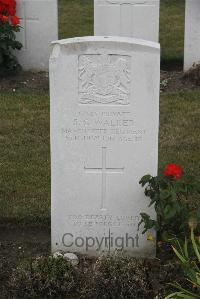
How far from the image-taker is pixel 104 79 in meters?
4.45

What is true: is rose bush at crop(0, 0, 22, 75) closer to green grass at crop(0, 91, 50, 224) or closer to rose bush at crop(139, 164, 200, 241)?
green grass at crop(0, 91, 50, 224)

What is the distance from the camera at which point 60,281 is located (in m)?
4.30

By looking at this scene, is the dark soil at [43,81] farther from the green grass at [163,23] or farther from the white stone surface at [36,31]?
the green grass at [163,23]

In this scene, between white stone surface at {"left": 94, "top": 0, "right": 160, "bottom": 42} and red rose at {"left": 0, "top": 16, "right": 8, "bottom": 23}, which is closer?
red rose at {"left": 0, "top": 16, "right": 8, "bottom": 23}

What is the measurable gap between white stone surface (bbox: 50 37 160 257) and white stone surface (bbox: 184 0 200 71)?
4792 mm

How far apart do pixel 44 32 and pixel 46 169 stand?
3.56 m

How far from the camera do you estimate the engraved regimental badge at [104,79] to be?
4422mm

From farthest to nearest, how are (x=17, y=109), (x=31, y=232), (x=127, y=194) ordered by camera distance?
(x=17, y=109)
(x=31, y=232)
(x=127, y=194)

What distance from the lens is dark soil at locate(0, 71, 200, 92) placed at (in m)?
8.88

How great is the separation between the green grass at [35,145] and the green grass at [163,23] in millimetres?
2442

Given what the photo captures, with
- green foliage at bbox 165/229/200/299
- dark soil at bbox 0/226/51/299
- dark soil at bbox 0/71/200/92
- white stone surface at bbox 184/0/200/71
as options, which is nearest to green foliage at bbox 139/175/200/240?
green foliage at bbox 165/229/200/299

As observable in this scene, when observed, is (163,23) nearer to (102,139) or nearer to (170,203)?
(102,139)

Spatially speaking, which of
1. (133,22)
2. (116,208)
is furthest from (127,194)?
(133,22)

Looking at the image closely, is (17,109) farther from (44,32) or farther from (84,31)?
(84,31)
